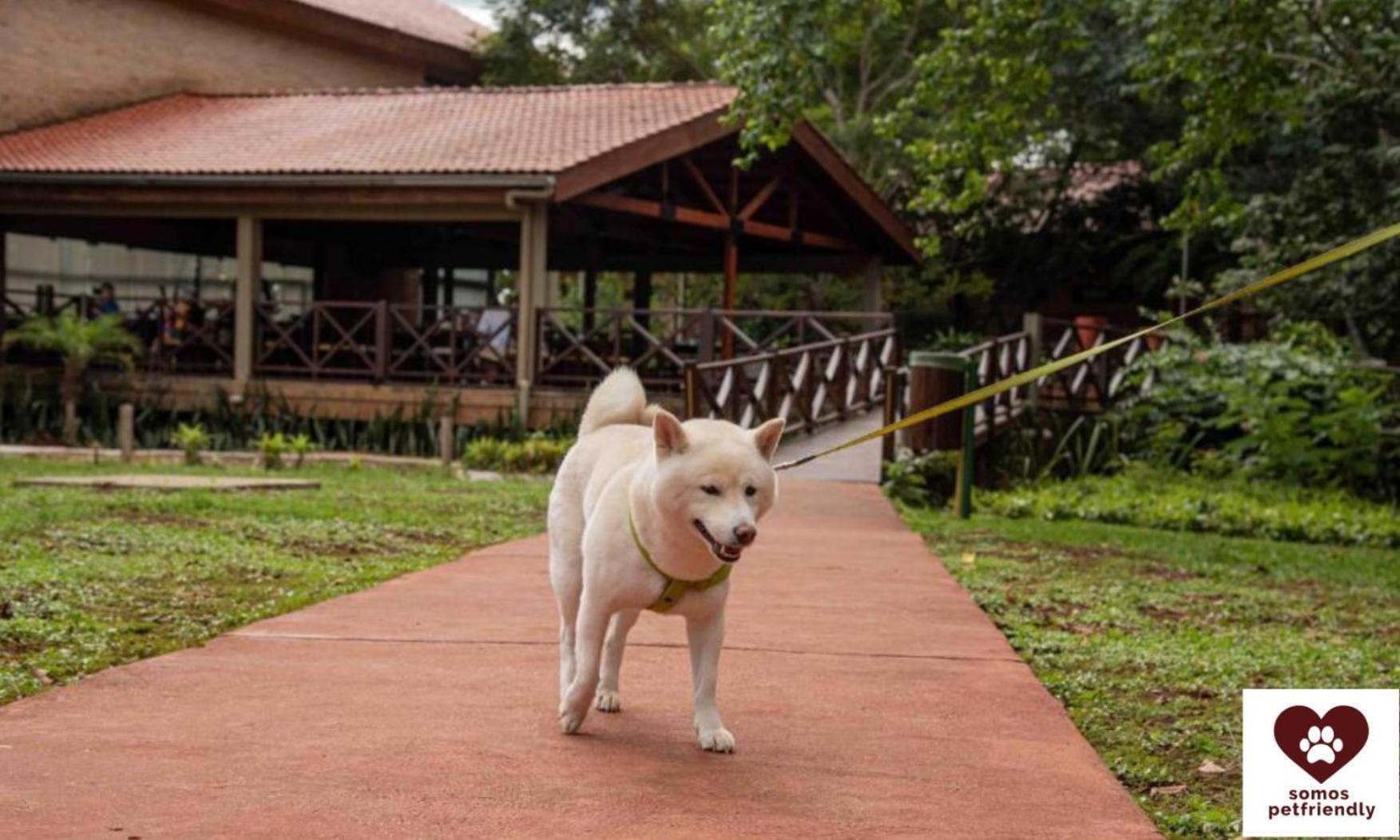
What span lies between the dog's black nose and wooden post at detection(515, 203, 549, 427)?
14.6 meters

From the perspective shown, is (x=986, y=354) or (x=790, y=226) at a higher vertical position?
(x=790, y=226)

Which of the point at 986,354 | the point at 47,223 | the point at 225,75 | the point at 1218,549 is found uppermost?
the point at 225,75

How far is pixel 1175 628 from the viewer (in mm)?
6992

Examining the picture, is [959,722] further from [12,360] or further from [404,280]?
[404,280]

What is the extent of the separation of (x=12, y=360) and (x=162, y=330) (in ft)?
6.71

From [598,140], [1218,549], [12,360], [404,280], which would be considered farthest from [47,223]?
[1218,549]

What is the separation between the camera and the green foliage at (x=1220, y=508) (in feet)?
A: 41.1

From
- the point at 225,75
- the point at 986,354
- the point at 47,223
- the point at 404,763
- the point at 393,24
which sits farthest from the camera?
the point at 393,24

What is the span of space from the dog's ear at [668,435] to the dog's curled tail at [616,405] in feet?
2.89

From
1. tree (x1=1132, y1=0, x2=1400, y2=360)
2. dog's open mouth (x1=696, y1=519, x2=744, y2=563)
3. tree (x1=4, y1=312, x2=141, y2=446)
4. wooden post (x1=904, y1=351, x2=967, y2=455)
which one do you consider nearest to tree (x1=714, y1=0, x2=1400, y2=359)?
tree (x1=1132, y1=0, x2=1400, y2=360)

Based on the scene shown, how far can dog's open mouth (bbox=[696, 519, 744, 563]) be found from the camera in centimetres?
383

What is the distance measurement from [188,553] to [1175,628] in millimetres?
4652

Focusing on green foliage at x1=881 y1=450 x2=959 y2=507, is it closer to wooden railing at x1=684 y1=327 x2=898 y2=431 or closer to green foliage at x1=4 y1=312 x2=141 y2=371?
wooden railing at x1=684 y1=327 x2=898 y2=431

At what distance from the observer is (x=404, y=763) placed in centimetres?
409
